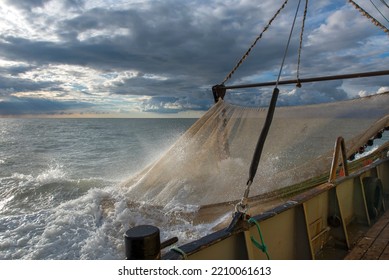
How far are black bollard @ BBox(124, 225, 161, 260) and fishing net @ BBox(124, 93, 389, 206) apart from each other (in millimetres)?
5566

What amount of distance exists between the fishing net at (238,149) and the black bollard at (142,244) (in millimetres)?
5566

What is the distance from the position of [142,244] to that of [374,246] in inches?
126

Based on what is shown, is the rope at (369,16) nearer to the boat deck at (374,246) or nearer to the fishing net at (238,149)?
the fishing net at (238,149)

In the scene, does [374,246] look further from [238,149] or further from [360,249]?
[238,149]

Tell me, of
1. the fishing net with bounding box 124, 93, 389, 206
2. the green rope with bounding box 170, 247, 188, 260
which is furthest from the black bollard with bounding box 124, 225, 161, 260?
the fishing net with bounding box 124, 93, 389, 206

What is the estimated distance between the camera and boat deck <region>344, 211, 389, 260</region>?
11.0 feet

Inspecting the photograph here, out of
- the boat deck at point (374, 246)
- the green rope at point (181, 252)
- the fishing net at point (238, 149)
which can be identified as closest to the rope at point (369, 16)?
the fishing net at point (238, 149)

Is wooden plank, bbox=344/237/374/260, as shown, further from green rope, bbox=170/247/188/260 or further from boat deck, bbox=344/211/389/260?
green rope, bbox=170/247/188/260

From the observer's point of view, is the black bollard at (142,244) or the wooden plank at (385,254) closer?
the black bollard at (142,244)

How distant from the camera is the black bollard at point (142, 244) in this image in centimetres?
183

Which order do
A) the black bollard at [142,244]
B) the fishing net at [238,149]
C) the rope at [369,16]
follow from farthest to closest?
the fishing net at [238,149], the rope at [369,16], the black bollard at [142,244]

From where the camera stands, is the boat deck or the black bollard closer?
the black bollard

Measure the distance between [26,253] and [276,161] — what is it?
23.7ft

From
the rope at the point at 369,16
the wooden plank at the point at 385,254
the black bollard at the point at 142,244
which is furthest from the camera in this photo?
the rope at the point at 369,16
